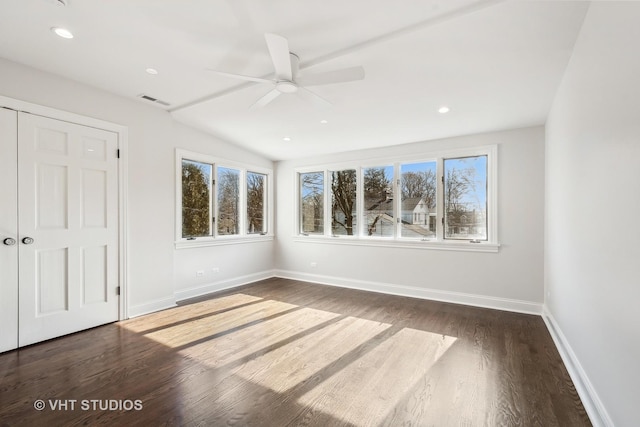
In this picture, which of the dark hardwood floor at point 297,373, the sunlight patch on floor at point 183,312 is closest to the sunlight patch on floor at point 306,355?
the dark hardwood floor at point 297,373

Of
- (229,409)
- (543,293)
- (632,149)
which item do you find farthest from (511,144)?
(229,409)

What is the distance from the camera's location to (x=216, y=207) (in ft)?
16.6

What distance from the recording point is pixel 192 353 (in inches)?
109

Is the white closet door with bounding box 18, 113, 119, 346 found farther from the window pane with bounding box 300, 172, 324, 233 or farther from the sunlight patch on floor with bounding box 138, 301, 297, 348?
the window pane with bounding box 300, 172, 324, 233

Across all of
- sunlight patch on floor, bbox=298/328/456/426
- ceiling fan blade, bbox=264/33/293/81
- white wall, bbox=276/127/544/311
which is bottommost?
sunlight patch on floor, bbox=298/328/456/426

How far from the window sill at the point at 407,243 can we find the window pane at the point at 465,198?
0.16m

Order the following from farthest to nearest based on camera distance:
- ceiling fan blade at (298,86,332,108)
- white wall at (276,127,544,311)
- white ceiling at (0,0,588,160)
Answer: white wall at (276,127,544,311) < ceiling fan blade at (298,86,332,108) < white ceiling at (0,0,588,160)

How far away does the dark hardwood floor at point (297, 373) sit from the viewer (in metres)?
1.92

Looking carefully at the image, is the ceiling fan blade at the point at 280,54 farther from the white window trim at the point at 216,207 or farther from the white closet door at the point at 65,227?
the white window trim at the point at 216,207

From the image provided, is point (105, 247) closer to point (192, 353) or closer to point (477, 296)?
point (192, 353)

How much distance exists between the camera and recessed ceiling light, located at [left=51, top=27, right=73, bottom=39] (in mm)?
2393

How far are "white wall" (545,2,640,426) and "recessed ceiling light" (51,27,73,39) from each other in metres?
3.75

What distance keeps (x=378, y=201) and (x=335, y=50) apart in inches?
120

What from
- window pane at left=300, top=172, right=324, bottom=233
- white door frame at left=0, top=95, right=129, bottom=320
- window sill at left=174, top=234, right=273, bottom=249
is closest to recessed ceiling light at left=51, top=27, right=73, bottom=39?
white door frame at left=0, top=95, right=129, bottom=320
